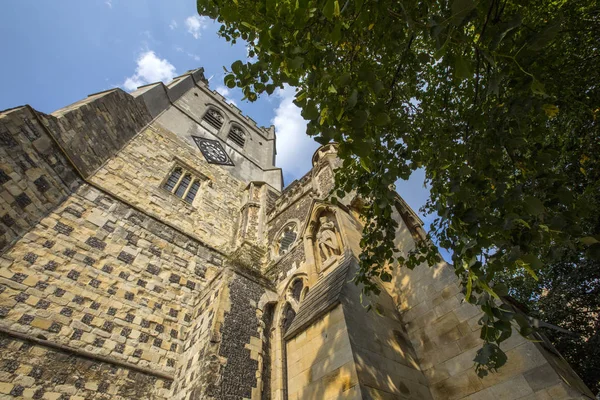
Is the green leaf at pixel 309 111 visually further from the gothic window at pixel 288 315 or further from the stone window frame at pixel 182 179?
the stone window frame at pixel 182 179

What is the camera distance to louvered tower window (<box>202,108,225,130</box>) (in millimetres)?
18091

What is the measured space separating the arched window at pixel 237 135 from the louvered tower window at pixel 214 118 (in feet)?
2.84

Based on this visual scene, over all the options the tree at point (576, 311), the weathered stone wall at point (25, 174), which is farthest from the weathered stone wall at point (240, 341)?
the tree at point (576, 311)

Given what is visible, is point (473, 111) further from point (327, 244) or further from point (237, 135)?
point (237, 135)

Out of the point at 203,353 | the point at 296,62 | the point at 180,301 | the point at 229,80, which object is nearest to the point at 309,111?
the point at 296,62

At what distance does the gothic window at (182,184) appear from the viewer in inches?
449

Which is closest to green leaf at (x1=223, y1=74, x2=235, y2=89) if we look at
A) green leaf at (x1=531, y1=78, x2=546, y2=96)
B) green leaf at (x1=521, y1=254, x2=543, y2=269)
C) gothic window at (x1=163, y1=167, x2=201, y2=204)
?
green leaf at (x1=531, y1=78, x2=546, y2=96)

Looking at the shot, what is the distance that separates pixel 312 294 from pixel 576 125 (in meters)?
5.22

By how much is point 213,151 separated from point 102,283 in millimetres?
9821

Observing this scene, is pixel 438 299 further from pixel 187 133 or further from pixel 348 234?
pixel 187 133

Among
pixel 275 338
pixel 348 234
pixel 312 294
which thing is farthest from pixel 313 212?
pixel 275 338

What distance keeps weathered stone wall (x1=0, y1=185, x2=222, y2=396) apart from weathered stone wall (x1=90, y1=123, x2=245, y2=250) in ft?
3.19

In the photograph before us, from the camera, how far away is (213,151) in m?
15.4

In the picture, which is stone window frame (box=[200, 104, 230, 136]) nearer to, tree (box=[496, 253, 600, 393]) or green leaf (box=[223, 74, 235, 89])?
green leaf (box=[223, 74, 235, 89])
